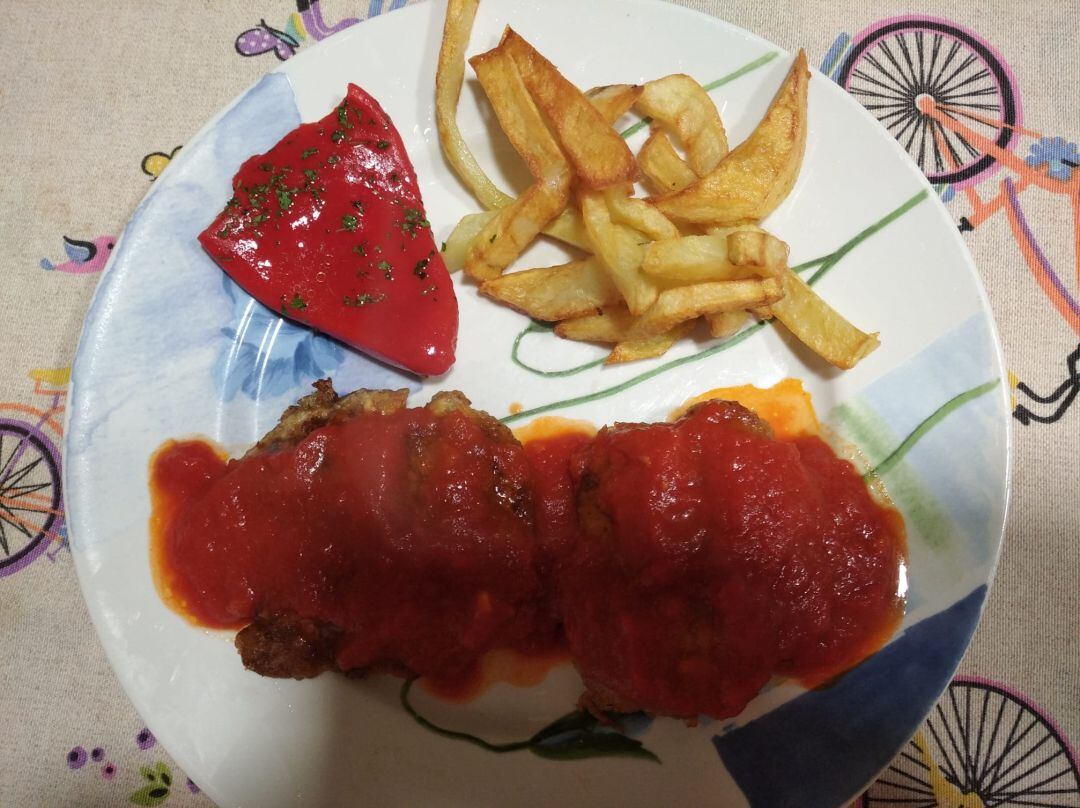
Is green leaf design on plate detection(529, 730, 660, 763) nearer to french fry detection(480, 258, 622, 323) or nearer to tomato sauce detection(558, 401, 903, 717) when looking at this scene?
tomato sauce detection(558, 401, 903, 717)

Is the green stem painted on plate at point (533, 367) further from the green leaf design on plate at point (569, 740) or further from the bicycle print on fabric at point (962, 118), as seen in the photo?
the bicycle print on fabric at point (962, 118)

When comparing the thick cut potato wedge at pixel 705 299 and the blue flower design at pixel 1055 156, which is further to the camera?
the blue flower design at pixel 1055 156

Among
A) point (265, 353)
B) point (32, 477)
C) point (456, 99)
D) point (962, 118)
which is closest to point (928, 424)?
point (962, 118)

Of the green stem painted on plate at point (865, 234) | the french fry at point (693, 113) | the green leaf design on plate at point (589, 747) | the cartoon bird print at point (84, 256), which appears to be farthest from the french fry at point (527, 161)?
the cartoon bird print at point (84, 256)

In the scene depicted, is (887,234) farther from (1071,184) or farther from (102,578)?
(102,578)

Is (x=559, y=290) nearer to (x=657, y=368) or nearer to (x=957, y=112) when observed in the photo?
(x=657, y=368)

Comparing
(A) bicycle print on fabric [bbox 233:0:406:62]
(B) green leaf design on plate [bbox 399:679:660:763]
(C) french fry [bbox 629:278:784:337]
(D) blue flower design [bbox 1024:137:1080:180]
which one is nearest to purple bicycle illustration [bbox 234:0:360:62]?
(A) bicycle print on fabric [bbox 233:0:406:62]
